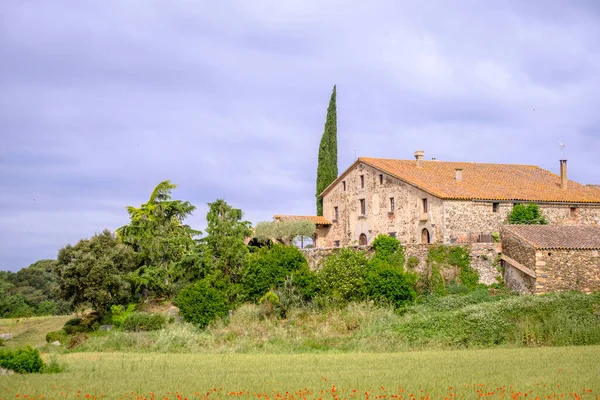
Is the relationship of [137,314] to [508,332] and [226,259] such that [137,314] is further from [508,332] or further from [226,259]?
[508,332]

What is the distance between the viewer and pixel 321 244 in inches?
2280

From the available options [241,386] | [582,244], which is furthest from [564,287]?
[241,386]

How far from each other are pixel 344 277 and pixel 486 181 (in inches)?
640

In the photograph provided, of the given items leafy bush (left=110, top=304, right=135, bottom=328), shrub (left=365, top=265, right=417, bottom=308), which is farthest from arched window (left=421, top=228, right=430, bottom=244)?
leafy bush (left=110, top=304, right=135, bottom=328)

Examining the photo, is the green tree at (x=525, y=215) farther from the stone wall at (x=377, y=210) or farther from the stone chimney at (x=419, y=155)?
the stone chimney at (x=419, y=155)

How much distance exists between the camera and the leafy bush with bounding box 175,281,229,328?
38.0 m

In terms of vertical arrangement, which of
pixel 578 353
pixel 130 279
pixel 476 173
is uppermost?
pixel 476 173

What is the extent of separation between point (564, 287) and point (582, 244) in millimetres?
2709

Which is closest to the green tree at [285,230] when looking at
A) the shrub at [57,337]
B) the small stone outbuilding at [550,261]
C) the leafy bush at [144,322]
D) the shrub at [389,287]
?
the leafy bush at [144,322]

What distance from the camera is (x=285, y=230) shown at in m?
54.8

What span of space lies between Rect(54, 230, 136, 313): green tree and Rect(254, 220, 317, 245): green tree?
41.9ft

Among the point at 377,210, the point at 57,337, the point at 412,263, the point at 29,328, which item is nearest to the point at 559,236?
the point at 412,263

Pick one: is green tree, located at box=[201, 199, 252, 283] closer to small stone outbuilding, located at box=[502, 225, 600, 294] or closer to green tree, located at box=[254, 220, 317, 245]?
green tree, located at box=[254, 220, 317, 245]

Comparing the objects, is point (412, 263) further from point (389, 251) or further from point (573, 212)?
point (573, 212)
